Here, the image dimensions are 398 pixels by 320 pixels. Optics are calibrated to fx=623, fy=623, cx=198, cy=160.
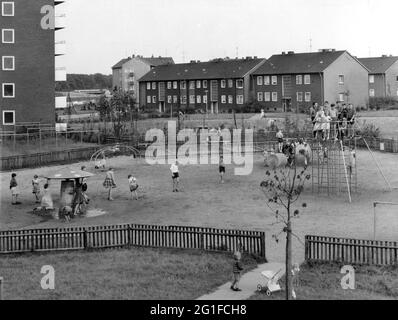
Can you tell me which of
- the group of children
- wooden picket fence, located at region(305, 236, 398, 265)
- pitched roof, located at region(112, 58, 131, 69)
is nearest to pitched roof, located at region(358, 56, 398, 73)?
pitched roof, located at region(112, 58, 131, 69)

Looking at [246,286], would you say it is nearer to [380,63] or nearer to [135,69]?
[380,63]

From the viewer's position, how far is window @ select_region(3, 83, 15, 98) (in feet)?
196

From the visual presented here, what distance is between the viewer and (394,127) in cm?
6862

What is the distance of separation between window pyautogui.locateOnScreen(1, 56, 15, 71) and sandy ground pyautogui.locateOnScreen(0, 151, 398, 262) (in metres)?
21.1

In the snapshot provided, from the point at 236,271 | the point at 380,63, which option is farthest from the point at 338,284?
the point at 380,63

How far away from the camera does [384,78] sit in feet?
344

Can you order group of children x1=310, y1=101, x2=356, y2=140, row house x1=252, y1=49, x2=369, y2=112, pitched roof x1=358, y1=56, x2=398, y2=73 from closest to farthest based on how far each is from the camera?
group of children x1=310, y1=101, x2=356, y2=140
row house x1=252, y1=49, x2=369, y2=112
pitched roof x1=358, y1=56, x2=398, y2=73

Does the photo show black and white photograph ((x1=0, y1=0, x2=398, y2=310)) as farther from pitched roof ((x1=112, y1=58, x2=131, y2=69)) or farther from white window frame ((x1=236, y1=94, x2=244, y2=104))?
pitched roof ((x1=112, y1=58, x2=131, y2=69))

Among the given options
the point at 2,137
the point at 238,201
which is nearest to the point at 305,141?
the point at 238,201

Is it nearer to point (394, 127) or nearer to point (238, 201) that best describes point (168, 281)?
point (238, 201)

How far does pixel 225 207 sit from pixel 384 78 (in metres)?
82.6

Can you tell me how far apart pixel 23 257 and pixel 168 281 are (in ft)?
20.3

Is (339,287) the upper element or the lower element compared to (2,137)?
lower
